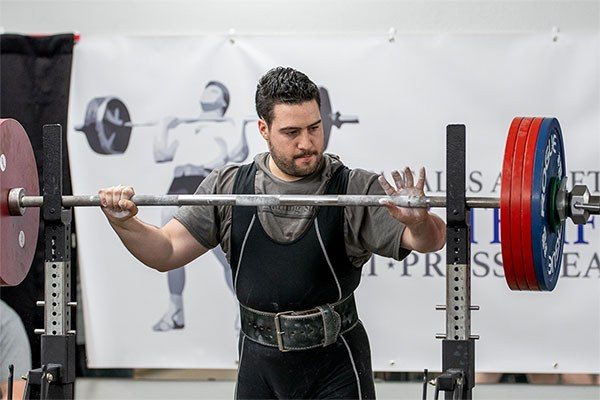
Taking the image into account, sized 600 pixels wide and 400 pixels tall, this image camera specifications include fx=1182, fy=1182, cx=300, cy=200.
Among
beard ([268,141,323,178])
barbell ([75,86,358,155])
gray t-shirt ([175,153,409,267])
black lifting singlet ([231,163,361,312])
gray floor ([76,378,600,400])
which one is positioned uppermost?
barbell ([75,86,358,155])

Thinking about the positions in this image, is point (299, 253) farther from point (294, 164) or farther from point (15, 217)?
point (15, 217)

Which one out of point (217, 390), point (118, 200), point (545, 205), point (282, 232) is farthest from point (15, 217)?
point (545, 205)

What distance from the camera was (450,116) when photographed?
431 cm

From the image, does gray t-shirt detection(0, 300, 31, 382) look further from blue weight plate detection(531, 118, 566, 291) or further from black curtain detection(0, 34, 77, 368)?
A: blue weight plate detection(531, 118, 566, 291)

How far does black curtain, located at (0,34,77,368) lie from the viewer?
446cm

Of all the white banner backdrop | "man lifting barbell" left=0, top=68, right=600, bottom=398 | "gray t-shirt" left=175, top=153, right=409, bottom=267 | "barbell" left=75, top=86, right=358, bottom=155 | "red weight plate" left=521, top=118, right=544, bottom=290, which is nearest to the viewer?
"red weight plate" left=521, top=118, right=544, bottom=290

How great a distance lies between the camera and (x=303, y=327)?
3.30 meters

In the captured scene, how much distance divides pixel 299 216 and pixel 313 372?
1.45ft

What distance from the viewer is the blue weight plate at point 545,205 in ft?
9.45

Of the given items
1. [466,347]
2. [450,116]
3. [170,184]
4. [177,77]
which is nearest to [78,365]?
[170,184]

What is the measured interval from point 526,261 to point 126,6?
217 centimetres

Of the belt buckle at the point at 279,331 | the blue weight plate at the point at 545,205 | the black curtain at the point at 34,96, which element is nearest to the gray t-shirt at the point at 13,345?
the black curtain at the point at 34,96

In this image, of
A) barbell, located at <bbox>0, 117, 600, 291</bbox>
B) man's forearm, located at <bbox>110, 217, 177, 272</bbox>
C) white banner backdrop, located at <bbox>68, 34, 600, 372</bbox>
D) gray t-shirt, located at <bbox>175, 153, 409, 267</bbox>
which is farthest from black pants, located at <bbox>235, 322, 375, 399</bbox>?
white banner backdrop, located at <bbox>68, 34, 600, 372</bbox>

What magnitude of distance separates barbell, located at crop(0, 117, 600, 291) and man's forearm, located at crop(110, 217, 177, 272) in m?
0.13
